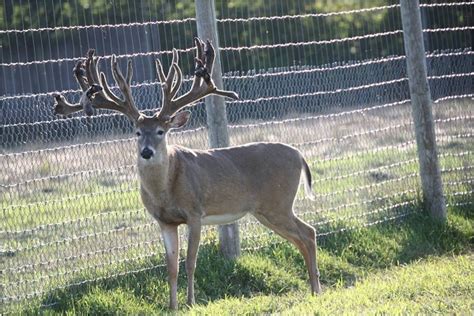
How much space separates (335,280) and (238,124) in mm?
1740

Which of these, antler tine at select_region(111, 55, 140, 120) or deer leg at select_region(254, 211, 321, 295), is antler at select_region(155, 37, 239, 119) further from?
deer leg at select_region(254, 211, 321, 295)

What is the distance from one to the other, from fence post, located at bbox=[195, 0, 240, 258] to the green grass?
0.44ft

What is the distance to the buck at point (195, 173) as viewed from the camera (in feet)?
28.5

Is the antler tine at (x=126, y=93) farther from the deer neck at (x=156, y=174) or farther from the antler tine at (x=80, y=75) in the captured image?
the deer neck at (x=156, y=174)

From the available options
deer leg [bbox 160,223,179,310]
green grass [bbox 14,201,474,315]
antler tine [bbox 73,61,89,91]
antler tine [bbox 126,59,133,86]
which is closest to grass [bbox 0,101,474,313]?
green grass [bbox 14,201,474,315]

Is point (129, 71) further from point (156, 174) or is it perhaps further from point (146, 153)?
point (156, 174)

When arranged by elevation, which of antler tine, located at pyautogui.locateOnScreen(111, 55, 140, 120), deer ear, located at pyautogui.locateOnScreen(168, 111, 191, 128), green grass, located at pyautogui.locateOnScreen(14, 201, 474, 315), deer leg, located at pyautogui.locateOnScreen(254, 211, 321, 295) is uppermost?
antler tine, located at pyautogui.locateOnScreen(111, 55, 140, 120)

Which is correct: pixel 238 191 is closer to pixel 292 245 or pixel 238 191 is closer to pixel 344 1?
pixel 292 245

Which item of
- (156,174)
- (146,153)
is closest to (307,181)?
(156,174)

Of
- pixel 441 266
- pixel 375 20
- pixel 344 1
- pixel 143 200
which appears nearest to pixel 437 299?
pixel 441 266

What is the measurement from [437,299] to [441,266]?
6.70 ft

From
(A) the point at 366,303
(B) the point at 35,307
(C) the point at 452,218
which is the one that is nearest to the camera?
(A) the point at 366,303

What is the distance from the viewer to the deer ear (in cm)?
893

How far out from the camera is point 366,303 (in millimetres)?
7523
